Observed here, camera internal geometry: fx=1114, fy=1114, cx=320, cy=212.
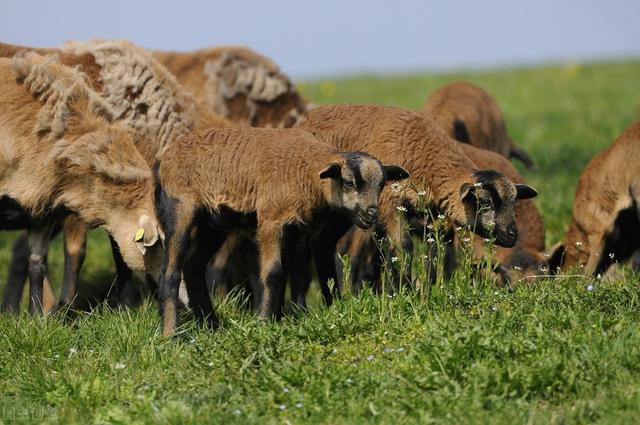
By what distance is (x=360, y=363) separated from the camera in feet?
22.0

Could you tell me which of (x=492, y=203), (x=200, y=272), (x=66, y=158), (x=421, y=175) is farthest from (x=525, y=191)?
(x=66, y=158)

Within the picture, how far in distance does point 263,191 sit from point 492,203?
183cm

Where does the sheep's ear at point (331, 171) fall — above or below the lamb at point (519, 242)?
above

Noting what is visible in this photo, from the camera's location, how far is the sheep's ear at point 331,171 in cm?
757

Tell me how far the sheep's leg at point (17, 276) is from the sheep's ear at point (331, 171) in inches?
175

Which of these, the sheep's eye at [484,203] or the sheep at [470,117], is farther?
the sheep at [470,117]

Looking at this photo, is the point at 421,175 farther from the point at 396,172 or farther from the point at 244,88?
the point at 244,88

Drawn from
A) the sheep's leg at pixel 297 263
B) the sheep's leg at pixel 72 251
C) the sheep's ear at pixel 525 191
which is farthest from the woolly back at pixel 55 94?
the sheep's ear at pixel 525 191

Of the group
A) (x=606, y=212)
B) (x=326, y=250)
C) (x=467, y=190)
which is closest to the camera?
(x=467, y=190)

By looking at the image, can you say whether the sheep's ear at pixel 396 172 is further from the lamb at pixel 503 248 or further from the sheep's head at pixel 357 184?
the lamb at pixel 503 248

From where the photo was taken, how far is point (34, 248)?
9.12 metres

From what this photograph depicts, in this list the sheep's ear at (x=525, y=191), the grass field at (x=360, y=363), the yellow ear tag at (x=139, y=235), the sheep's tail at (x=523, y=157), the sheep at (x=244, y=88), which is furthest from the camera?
the sheep's tail at (x=523, y=157)

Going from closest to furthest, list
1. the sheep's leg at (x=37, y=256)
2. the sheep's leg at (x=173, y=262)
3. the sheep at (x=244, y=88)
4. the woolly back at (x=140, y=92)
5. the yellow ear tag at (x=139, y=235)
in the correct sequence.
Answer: the sheep's leg at (x=173, y=262)
the yellow ear tag at (x=139, y=235)
the sheep's leg at (x=37, y=256)
the woolly back at (x=140, y=92)
the sheep at (x=244, y=88)

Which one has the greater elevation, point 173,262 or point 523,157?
point 173,262
